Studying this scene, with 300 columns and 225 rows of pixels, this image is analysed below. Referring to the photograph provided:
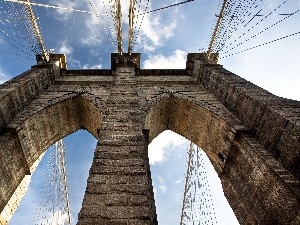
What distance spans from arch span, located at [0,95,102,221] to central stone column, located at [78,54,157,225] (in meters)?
1.63

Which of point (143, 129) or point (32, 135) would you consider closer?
point (143, 129)

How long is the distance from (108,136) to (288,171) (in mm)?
3028

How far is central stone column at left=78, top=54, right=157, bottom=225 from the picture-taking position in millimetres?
3018

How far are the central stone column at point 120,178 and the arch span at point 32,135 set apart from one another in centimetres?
163

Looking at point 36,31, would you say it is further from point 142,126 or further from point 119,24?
point 142,126

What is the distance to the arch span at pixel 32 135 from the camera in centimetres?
577

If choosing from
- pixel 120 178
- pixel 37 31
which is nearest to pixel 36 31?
pixel 37 31

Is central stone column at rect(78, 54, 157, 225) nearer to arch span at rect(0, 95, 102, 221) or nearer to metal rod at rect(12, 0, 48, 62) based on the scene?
arch span at rect(0, 95, 102, 221)

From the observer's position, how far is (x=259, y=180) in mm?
4840

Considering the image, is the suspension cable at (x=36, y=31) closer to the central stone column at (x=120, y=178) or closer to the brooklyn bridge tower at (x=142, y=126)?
the brooklyn bridge tower at (x=142, y=126)

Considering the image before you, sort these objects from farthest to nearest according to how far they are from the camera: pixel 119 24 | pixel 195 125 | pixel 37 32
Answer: pixel 37 32, pixel 119 24, pixel 195 125

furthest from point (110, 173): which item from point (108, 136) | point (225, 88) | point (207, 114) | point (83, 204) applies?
point (225, 88)

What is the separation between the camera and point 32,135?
6602 mm

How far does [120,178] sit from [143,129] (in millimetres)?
1902
